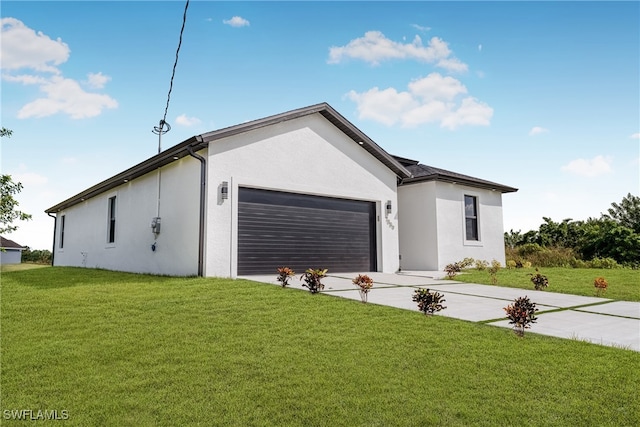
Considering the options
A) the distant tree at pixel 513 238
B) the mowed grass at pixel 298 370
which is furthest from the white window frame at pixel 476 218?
the mowed grass at pixel 298 370

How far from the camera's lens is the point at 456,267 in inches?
509

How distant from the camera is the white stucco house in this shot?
1023 cm

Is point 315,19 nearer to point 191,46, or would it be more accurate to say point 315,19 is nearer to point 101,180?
point 191,46

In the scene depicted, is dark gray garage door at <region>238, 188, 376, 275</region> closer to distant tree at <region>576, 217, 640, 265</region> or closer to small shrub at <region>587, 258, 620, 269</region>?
small shrub at <region>587, 258, 620, 269</region>

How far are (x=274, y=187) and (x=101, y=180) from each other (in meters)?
8.62

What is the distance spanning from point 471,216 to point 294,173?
28.6 ft

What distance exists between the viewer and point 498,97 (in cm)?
1240

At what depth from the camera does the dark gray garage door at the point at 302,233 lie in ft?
35.4

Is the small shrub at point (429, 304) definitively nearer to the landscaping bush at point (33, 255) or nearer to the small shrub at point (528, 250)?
the small shrub at point (528, 250)

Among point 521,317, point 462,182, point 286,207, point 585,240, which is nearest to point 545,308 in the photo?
point 521,317

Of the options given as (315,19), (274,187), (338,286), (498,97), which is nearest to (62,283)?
(274,187)

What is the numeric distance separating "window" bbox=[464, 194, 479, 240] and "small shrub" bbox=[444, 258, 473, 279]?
4.93 feet

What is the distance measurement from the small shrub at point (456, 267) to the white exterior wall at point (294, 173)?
1988 millimetres

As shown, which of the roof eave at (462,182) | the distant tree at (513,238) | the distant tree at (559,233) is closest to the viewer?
the roof eave at (462,182)
